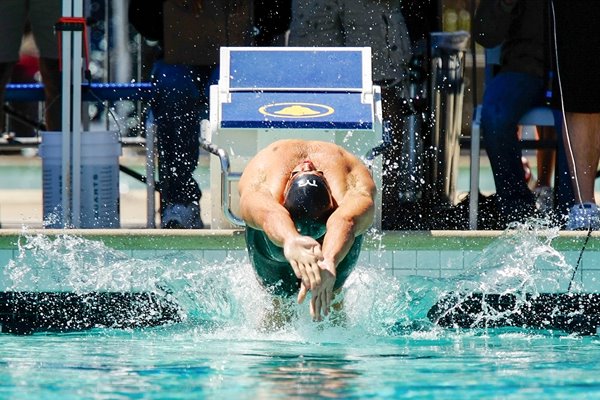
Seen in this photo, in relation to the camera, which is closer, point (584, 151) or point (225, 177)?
point (225, 177)

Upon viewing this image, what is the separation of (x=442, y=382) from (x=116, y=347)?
1522 millimetres

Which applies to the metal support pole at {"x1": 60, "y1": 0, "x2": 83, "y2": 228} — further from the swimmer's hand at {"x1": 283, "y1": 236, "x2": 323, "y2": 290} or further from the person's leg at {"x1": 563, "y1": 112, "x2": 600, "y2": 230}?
the person's leg at {"x1": 563, "y1": 112, "x2": 600, "y2": 230}

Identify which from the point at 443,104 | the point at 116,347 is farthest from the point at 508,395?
the point at 443,104

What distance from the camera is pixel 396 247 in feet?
21.2

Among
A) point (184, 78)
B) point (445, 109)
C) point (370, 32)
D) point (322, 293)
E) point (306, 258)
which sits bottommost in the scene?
point (322, 293)

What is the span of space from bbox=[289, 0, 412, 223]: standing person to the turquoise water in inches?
44.1

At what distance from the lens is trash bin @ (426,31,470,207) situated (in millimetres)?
7801

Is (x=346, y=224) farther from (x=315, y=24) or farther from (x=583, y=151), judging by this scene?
(x=315, y=24)

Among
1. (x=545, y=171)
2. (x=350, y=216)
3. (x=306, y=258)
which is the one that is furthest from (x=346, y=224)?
(x=545, y=171)

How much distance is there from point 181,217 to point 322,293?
2.42 meters

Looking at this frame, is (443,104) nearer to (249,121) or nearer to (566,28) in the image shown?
(566,28)

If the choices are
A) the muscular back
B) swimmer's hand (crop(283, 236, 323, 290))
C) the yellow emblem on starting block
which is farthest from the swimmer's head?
the yellow emblem on starting block

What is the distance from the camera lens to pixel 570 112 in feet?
22.9

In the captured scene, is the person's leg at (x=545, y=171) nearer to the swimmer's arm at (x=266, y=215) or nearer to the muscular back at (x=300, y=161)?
the muscular back at (x=300, y=161)
